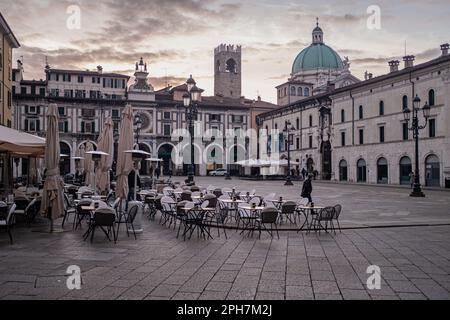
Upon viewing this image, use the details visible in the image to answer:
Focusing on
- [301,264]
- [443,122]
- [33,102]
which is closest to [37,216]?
[301,264]

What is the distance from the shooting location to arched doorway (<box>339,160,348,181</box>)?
52850mm

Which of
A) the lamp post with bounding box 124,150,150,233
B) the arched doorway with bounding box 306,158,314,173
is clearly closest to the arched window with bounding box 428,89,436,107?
the arched doorway with bounding box 306,158,314,173

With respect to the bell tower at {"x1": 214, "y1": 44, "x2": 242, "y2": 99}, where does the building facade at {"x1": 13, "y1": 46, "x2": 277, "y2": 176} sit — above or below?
below

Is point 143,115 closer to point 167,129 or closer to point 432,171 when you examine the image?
point 167,129

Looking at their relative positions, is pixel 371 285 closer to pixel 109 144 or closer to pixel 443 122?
pixel 109 144

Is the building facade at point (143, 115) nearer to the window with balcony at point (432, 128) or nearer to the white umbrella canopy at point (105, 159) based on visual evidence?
the window with balcony at point (432, 128)

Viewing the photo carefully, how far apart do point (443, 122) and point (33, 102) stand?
177 feet

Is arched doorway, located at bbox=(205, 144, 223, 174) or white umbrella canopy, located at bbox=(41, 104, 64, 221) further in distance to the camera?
arched doorway, located at bbox=(205, 144, 223, 174)

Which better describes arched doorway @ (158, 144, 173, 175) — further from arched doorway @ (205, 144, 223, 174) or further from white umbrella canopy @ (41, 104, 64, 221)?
white umbrella canopy @ (41, 104, 64, 221)

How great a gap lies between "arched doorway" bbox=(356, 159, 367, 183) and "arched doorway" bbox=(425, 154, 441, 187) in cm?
904

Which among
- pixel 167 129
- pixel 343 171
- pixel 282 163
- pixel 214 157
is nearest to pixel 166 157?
pixel 167 129

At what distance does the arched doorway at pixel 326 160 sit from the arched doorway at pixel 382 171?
9661mm

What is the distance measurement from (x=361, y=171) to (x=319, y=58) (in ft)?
125

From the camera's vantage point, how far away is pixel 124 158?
14.1 m
